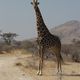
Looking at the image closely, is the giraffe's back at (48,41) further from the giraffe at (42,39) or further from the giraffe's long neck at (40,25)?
the giraffe's long neck at (40,25)

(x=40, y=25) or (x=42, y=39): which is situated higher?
(x=40, y=25)

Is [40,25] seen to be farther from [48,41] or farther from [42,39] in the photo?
[48,41]

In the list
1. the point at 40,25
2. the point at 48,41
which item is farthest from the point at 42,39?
the point at 40,25

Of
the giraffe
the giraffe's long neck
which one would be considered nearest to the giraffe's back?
the giraffe

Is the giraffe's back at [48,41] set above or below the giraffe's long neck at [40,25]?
below

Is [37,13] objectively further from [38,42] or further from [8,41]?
[8,41]

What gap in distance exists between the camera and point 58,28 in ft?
437

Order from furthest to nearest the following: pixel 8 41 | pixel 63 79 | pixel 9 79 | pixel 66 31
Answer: pixel 66 31 < pixel 8 41 < pixel 63 79 < pixel 9 79

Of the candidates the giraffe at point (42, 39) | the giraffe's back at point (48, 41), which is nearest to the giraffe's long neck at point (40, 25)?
the giraffe at point (42, 39)

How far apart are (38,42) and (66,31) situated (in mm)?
108494

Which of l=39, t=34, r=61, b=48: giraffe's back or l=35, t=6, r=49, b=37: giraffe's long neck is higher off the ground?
l=35, t=6, r=49, b=37: giraffe's long neck

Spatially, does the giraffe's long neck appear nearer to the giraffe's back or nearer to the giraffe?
the giraffe

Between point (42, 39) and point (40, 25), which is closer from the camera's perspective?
point (42, 39)

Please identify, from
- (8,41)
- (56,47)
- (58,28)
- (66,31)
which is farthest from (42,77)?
(58,28)
